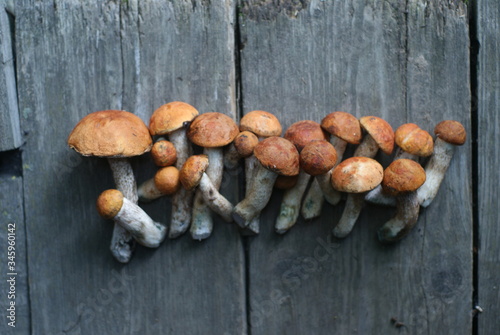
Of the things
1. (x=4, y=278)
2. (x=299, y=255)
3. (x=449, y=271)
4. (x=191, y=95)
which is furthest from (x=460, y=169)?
(x=4, y=278)

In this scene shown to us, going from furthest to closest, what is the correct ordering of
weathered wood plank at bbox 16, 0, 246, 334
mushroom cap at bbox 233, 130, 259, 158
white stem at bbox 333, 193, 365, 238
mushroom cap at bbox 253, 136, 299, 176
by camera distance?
weathered wood plank at bbox 16, 0, 246, 334 → white stem at bbox 333, 193, 365, 238 → mushroom cap at bbox 233, 130, 259, 158 → mushroom cap at bbox 253, 136, 299, 176

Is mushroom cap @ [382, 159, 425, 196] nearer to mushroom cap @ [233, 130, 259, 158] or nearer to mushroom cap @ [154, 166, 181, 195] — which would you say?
mushroom cap @ [233, 130, 259, 158]

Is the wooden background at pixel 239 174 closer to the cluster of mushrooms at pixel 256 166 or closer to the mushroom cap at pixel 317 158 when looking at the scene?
the cluster of mushrooms at pixel 256 166

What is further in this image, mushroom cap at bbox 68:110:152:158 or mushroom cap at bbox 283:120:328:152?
mushroom cap at bbox 283:120:328:152

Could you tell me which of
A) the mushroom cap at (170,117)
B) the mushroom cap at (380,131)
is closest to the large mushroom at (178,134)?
the mushroom cap at (170,117)

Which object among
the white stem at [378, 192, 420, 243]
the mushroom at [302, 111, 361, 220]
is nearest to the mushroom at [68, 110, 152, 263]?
the mushroom at [302, 111, 361, 220]

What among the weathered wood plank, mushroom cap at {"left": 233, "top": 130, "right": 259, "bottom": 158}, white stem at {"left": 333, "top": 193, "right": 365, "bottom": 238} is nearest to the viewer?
mushroom cap at {"left": 233, "top": 130, "right": 259, "bottom": 158}

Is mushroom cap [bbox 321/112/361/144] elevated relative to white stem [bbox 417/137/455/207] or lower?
elevated
